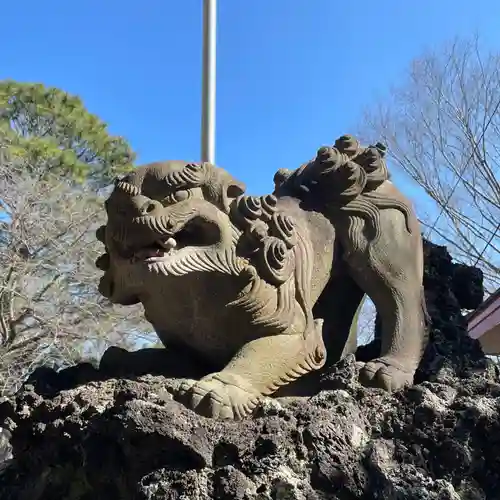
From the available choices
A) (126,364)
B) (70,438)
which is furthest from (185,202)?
(70,438)

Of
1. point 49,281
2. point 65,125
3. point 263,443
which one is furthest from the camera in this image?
point 65,125

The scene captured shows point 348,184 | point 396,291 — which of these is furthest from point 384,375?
point 348,184

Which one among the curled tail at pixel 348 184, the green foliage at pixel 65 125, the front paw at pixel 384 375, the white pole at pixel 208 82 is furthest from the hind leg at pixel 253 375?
the green foliage at pixel 65 125

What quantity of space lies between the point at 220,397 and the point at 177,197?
664 mm

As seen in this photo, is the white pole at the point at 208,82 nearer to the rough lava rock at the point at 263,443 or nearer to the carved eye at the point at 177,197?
the carved eye at the point at 177,197

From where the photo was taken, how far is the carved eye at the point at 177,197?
2.00 m

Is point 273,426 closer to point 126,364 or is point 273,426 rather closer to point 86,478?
point 86,478

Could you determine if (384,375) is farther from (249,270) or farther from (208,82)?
(208,82)

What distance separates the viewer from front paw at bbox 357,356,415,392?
1995 millimetres

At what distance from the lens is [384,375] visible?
2.00 m

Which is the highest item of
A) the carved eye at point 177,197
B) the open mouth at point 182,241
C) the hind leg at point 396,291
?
the carved eye at point 177,197

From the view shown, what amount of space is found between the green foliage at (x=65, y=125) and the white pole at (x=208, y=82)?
19.0ft

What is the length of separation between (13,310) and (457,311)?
7.86 m

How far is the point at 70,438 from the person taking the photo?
179 centimetres
